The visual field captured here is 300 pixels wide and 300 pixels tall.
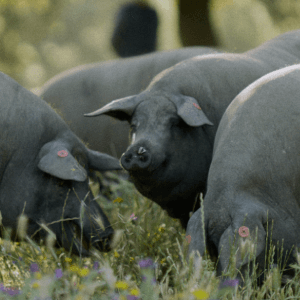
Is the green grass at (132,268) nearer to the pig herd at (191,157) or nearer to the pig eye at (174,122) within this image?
the pig herd at (191,157)

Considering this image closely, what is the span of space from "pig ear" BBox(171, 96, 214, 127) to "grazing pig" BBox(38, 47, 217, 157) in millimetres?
1724

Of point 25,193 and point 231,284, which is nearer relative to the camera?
point 231,284

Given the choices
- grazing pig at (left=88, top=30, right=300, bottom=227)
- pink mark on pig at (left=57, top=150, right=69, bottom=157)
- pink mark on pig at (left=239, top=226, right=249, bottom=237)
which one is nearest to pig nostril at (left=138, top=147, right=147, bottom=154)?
grazing pig at (left=88, top=30, right=300, bottom=227)

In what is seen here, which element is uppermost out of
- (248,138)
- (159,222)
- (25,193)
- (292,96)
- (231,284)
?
(292,96)

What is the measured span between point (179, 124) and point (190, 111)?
0.18 m

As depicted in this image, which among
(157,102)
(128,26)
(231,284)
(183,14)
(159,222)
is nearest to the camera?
(231,284)

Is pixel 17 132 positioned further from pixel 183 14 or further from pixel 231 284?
pixel 183 14

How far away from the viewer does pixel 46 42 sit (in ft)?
69.3

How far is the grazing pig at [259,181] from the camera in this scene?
264cm

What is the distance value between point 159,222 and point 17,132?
4.43 feet

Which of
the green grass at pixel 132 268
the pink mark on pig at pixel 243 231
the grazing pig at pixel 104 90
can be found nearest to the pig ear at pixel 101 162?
the green grass at pixel 132 268

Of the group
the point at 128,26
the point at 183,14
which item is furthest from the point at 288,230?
the point at 183,14

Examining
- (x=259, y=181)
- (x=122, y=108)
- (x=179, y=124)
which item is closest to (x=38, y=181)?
(x=122, y=108)

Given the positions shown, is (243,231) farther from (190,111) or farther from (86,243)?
(86,243)
